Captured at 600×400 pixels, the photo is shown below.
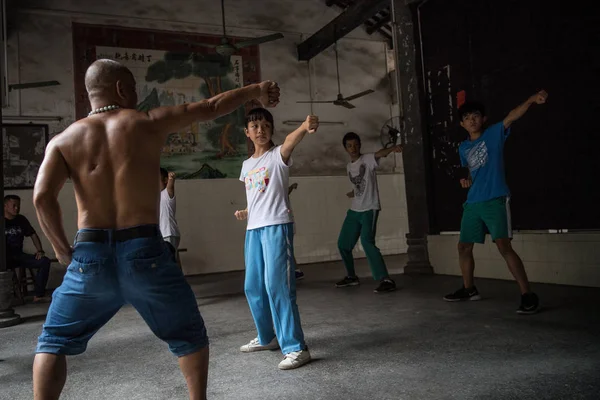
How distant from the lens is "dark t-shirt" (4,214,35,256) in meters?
6.50

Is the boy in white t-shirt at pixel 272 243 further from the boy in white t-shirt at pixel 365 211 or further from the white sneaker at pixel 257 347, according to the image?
the boy in white t-shirt at pixel 365 211

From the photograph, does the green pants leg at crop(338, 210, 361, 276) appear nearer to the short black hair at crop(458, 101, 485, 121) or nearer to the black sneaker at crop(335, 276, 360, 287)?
the black sneaker at crop(335, 276, 360, 287)

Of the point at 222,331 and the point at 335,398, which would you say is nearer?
the point at 335,398

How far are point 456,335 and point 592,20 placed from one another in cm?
335

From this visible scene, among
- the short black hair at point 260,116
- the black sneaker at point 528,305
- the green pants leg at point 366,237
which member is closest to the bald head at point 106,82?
the short black hair at point 260,116

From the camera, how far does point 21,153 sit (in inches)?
310

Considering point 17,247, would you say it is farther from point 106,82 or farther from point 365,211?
point 106,82

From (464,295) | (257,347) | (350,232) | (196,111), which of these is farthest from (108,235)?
(350,232)

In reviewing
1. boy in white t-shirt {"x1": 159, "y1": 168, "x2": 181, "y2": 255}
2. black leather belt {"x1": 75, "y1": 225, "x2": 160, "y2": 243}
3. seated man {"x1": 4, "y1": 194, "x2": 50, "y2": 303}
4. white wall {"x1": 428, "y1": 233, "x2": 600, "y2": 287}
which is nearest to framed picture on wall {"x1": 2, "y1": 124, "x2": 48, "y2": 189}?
seated man {"x1": 4, "y1": 194, "x2": 50, "y2": 303}

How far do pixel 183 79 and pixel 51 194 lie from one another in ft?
25.5

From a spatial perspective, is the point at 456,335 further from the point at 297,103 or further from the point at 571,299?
the point at 297,103

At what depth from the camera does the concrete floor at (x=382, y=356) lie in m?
2.18

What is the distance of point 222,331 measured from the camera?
12.1ft

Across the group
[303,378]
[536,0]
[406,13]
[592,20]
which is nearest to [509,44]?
[536,0]
